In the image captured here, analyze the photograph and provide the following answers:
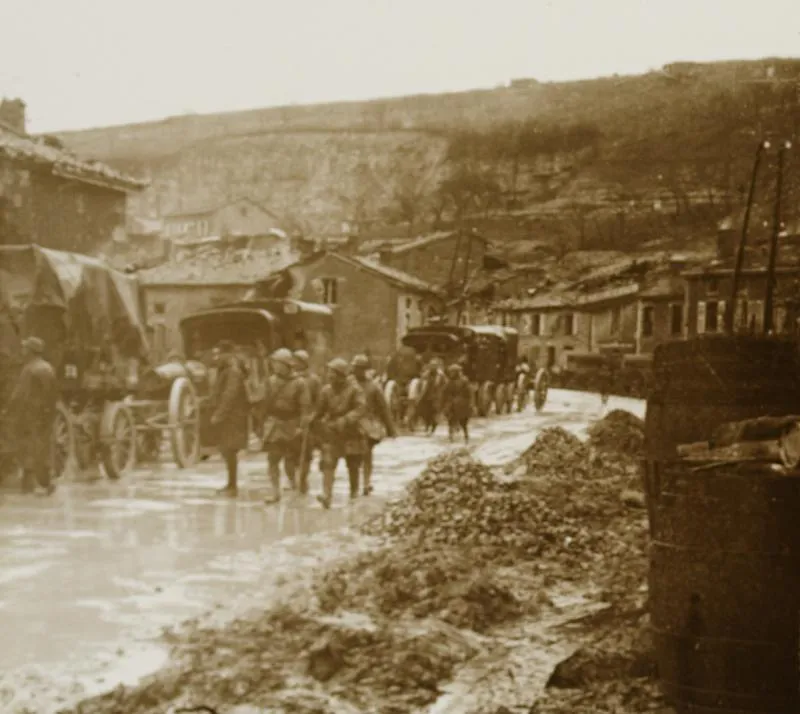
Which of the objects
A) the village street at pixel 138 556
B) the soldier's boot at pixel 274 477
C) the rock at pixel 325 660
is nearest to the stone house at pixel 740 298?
the village street at pixel 138 556

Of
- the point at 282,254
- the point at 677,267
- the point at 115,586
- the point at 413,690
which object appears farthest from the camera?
the point at 282,254

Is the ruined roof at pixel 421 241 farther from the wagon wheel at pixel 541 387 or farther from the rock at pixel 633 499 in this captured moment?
the rock at pixel 633 499

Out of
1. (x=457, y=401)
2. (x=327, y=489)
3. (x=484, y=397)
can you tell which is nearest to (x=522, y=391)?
(x=457, y=401)

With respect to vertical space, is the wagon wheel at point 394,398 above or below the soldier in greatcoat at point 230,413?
below

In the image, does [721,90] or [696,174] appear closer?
[721,90]

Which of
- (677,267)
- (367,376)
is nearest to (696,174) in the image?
(677,267)

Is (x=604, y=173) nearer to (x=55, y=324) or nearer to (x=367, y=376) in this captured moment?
(x=367, y=376)
